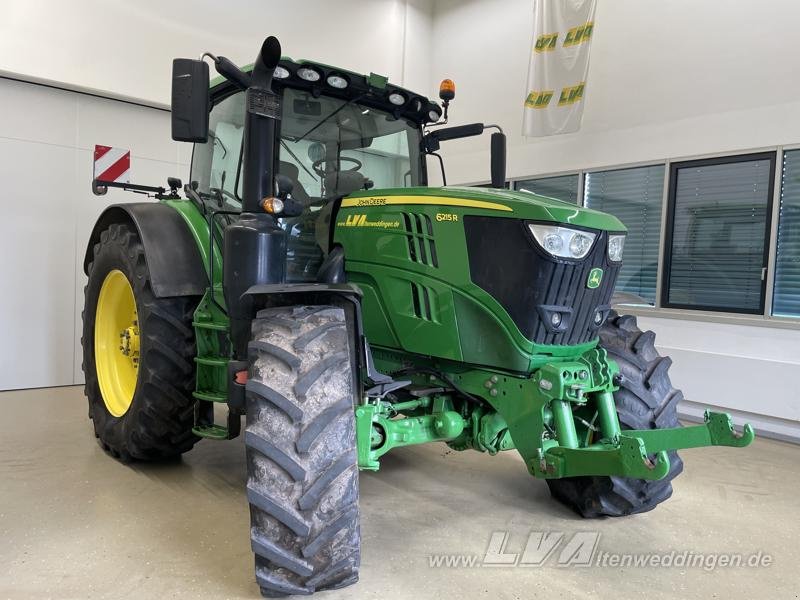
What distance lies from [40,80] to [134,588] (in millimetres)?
4709

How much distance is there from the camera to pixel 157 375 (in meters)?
3.13

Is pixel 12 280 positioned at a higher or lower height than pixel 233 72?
lower

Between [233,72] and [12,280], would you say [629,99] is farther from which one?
[12,280]

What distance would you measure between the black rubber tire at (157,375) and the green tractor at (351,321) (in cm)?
1

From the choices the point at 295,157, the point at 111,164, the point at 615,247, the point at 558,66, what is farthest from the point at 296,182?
the point at 558,66

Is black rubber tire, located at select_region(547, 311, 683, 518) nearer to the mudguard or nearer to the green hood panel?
the green hood panel

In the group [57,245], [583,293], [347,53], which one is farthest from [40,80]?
[583,293]

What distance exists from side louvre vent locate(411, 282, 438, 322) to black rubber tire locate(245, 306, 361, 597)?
2.01 feet

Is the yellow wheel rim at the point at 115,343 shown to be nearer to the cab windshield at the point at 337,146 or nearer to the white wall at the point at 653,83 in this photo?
the cab windshield at the point at 337,146

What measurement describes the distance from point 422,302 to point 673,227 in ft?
12.7

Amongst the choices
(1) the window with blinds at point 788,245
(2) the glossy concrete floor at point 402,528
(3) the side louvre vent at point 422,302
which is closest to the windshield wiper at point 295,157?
(3) the side louvre vent at point 422,302

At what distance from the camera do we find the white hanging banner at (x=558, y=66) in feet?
18.6

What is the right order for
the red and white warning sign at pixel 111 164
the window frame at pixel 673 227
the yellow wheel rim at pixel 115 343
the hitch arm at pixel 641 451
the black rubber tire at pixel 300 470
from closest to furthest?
the black rubber tire at pixel 300 470 → the hitch arm at pixel 641 451 → the yellow wheel rim at pixel 115 343 → the window frame at pixel 673 227 → the red and white warning sign at pixel 111 164

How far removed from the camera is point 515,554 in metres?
2.56
